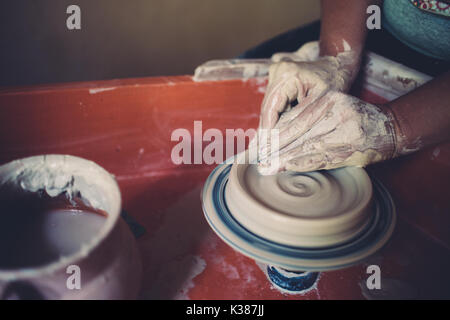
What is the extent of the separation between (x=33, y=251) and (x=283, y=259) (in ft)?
2.29

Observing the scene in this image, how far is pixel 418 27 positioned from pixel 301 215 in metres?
0.97

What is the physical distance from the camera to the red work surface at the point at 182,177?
1216 millimetres

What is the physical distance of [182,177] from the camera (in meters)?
1.76

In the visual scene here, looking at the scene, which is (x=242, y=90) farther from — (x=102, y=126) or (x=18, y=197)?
(x=18, y=197)

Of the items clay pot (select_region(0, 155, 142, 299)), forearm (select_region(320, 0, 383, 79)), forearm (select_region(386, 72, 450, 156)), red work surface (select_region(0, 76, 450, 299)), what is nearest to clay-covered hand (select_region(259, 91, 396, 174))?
forearm (select_region(386, 72, 450, 156))

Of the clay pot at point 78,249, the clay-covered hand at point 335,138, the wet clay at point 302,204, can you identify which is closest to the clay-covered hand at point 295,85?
the clay-covered hand at point 335,138

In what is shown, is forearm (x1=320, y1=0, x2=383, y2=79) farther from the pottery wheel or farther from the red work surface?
the pottery wheel

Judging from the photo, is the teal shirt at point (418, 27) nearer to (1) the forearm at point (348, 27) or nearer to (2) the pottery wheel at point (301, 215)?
(1) the forearm at point (348, 27)

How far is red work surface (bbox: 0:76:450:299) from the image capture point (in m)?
1.22

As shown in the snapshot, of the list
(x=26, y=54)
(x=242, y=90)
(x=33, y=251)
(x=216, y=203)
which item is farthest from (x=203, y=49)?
(x=33, y=251)

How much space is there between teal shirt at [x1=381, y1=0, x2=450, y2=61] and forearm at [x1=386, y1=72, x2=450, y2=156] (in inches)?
10.1

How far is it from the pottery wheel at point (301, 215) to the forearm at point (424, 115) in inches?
8.0

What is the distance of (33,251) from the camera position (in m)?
0.96

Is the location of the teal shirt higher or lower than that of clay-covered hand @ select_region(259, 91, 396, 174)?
higher
